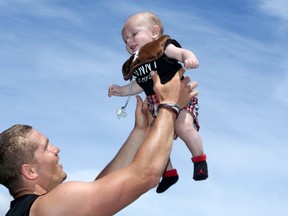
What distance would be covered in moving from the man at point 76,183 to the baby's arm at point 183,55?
0.21 metres

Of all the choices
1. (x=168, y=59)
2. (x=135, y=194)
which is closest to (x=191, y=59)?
(x=168, y=59)

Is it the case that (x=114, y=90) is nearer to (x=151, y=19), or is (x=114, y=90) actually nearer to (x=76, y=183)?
(x=151, y=19)

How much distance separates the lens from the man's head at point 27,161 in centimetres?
507

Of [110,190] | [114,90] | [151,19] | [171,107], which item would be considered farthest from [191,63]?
[110,190]

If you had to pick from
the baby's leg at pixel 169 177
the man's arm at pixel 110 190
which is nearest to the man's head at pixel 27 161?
the man's arm at pixel 110 190

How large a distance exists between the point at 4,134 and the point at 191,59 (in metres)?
2.24

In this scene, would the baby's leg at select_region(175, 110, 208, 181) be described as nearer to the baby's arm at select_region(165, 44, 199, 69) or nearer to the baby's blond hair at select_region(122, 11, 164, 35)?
the baby's arm at select_region(165, 44, 199, 69)

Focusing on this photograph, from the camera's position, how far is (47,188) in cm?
524

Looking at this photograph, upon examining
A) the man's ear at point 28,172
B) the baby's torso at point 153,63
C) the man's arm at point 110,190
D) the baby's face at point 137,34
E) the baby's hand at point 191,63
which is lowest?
the man's arm at point 110,190

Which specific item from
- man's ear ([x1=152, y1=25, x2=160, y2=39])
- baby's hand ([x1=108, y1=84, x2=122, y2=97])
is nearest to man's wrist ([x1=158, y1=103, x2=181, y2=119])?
man's ear ([x1=152, y1=25, x2=160, y2=39])

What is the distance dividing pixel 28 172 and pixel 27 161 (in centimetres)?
11

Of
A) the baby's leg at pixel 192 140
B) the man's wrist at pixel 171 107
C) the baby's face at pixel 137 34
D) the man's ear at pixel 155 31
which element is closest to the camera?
the man's wrist at pixel 171 107

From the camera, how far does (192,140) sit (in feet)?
22.1

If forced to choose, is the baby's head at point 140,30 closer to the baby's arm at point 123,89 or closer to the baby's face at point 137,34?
the baby's face at point 137,34
